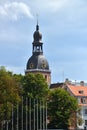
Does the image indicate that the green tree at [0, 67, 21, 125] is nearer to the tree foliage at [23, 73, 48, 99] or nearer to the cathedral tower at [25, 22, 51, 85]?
the tree foliage at [23, 73, 48, 99]

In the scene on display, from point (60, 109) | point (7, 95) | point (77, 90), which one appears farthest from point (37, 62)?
point (7, 95)

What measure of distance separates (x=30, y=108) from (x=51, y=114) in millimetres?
8943

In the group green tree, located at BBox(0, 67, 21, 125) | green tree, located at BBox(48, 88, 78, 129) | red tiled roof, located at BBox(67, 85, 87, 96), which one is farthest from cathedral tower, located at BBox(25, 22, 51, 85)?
green tree, located at BBox(0, 67, 21, 125)

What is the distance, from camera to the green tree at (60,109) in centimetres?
11388

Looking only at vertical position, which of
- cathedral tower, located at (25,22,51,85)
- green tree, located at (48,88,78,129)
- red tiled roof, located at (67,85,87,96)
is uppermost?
cathedral tower, located at (25,22,51,85)

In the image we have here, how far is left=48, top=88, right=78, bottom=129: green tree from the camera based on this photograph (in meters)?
114

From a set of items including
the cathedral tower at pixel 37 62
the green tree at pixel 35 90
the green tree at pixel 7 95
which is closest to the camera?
the green tree at pixel 7 95

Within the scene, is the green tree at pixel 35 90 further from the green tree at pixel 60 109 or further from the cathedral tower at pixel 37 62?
the cathedral tower at pixel 37 62

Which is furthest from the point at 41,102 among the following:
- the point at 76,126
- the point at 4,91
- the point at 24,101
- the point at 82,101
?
the point at 82,101

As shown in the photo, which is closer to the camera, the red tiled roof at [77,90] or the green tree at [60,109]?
the green tree at [60,109]

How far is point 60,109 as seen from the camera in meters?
114

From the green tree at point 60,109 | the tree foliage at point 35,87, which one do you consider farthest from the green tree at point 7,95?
the green tree at point 60,109

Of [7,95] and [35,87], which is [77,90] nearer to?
[35,87]

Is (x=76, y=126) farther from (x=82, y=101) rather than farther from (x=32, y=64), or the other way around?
(x=32, y=64)
